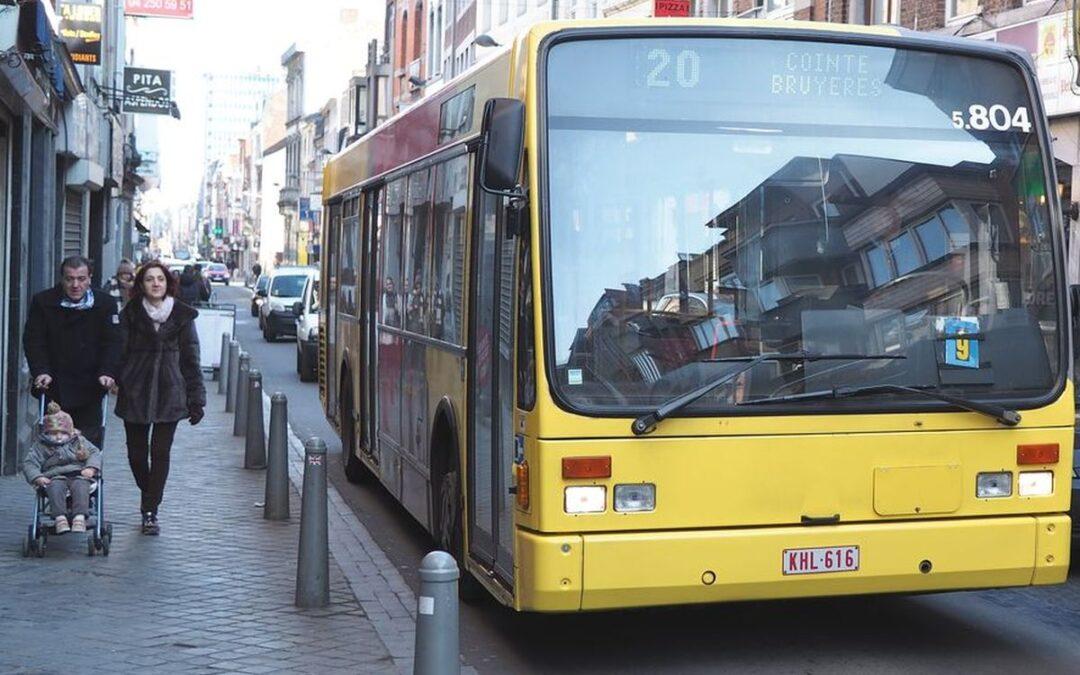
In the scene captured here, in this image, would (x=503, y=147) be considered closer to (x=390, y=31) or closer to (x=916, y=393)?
(x=916, y=393)

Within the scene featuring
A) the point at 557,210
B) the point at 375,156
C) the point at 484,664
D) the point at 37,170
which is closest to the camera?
the point at 557,210

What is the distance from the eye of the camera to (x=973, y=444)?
7.34 m

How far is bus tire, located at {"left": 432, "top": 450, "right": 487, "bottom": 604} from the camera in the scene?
8.60 m

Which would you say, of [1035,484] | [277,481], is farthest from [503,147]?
[277,481]

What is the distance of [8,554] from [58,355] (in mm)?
1238

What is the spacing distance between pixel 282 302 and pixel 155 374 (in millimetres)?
29872

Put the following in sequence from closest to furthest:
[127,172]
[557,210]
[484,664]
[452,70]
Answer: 1. [557,210]
2. [484,664]
3. [127,172]
4. [452,70]

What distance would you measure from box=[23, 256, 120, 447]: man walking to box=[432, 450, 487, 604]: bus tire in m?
2.42

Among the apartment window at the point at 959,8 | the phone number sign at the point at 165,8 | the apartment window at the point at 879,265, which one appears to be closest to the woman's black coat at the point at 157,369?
the apartment window at the point at 879,265

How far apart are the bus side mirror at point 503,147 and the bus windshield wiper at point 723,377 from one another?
1.10m

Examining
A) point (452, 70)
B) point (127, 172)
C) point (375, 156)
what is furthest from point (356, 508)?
point (452, 70)

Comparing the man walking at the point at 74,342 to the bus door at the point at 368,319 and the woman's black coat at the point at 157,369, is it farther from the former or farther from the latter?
the bus door at the point at 368,319

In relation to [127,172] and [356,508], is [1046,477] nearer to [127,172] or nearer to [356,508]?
[356,508]

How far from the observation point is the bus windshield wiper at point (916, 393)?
712 centimetres
